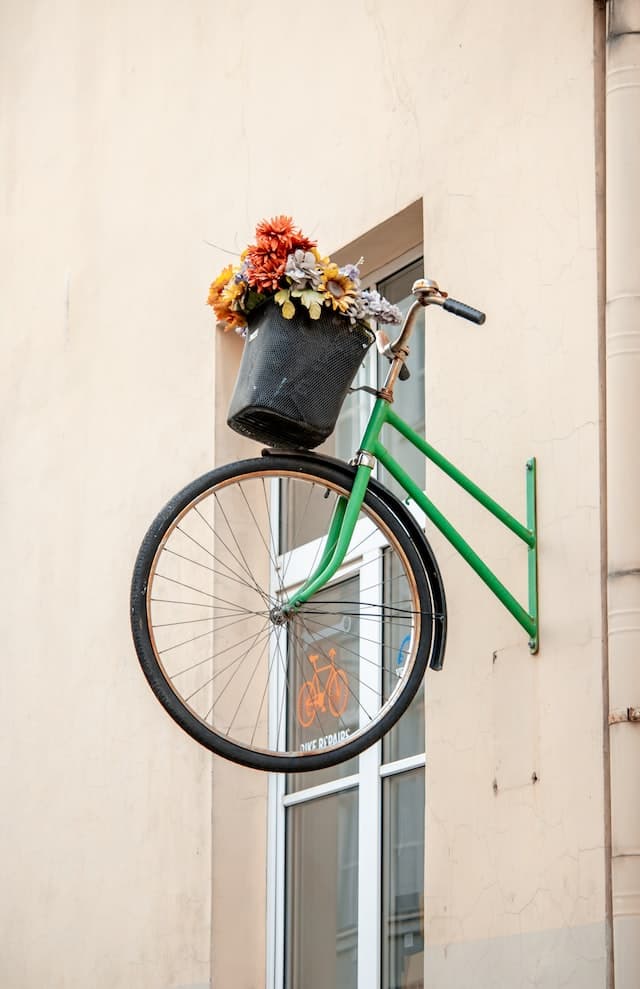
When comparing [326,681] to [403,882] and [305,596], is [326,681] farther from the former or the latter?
[305,596]

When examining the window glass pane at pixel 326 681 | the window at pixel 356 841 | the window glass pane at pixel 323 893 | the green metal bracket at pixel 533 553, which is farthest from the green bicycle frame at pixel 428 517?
the window glass pane at pixel 323 893

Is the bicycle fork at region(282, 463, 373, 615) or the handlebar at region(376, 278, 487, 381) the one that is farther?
the handlebar at region(376, 278, 487, 381)

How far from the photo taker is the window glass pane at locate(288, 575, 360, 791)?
6.06m

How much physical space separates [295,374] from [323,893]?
6.84 ft

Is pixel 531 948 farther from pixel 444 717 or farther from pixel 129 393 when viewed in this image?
pixel 129 393

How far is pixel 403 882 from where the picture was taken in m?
5.58

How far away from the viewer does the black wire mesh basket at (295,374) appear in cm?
457

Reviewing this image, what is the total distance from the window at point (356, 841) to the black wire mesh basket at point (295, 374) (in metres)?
0.99

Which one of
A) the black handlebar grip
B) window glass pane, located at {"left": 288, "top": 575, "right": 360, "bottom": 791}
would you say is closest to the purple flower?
the black handlebar grip

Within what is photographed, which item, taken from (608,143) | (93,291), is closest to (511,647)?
(608,143)

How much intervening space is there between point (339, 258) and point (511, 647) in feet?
5.59

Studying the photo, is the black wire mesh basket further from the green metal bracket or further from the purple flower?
the green metal bracket

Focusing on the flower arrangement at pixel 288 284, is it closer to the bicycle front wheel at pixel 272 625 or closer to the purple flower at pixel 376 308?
the purple flower at pixel 376 308

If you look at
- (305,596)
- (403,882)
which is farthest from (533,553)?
(403,882)
